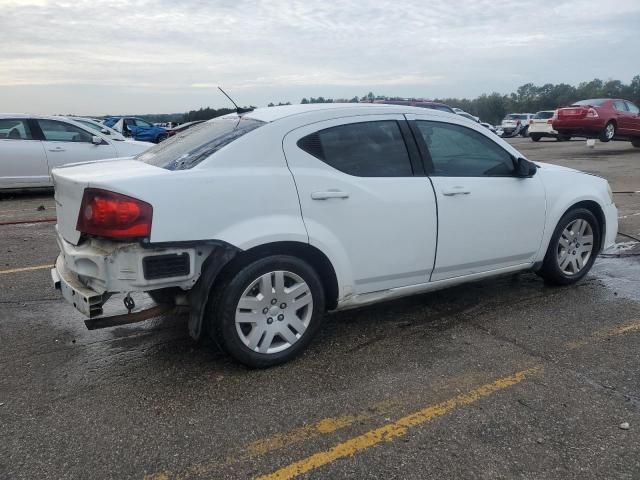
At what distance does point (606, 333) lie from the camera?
13.1 ft

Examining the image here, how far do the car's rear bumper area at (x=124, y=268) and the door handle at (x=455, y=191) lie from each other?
5.90ft

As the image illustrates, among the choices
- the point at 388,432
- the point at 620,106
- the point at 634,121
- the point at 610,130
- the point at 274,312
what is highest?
the point at 620,106

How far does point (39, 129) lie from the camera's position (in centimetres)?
1055

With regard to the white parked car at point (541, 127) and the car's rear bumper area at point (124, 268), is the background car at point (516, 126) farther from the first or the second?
the car's rear bumper area at point (124, 268)

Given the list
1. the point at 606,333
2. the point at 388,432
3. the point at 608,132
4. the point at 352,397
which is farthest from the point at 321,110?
the point at 608,132

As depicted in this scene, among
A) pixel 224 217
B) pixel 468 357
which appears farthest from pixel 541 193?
pixel 224 217

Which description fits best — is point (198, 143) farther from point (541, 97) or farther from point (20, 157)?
point (541, 97)

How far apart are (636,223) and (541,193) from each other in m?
4.14

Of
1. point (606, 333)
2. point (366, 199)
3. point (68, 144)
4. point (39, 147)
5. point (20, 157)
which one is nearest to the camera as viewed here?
→ point (366, 199)

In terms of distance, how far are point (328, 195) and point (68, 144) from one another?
29.4ft

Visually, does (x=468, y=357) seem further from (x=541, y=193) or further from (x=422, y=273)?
(x=541, y=193)

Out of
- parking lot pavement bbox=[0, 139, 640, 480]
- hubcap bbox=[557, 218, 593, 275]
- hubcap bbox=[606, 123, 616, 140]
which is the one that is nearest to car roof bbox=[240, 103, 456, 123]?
parking lot pavement bbox=[0, 139, 640, 480]

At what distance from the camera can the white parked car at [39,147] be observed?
10227 mm

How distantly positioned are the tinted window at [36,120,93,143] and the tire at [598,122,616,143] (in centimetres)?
1531
